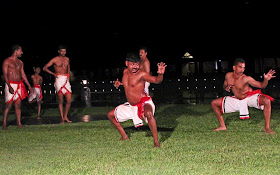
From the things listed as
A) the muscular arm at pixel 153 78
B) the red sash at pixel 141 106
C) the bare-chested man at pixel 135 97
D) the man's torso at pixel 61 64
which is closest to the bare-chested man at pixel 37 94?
the man's torso at pixel 61 64

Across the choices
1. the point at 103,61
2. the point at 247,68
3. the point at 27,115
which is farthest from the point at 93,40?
the point at 27,115

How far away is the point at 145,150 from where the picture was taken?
7.18 meters

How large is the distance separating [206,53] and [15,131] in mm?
30090

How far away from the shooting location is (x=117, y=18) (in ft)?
140

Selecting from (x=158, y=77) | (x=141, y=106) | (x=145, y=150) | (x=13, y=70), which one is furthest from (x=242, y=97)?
(x=13, y=70)

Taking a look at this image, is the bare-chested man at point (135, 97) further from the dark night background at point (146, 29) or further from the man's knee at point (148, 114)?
the dark night background at point (146, 29)

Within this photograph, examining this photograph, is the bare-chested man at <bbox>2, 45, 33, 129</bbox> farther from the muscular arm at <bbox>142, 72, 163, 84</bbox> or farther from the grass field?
the muscular arm at <bbox>142, 72, 163, 84</bbox>

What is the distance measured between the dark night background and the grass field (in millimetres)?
27582

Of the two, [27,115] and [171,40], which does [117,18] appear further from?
[27,115]

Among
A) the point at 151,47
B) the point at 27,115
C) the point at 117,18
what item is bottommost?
the point at 27,115

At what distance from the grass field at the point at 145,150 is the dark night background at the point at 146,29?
27582mm

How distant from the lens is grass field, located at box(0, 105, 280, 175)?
5.79 m

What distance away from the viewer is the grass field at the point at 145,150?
19.0 feet

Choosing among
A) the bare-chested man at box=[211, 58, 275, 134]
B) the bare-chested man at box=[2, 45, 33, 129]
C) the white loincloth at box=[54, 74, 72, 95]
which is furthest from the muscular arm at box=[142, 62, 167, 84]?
the white loincloth at box=[54, 74, 72, 95]
